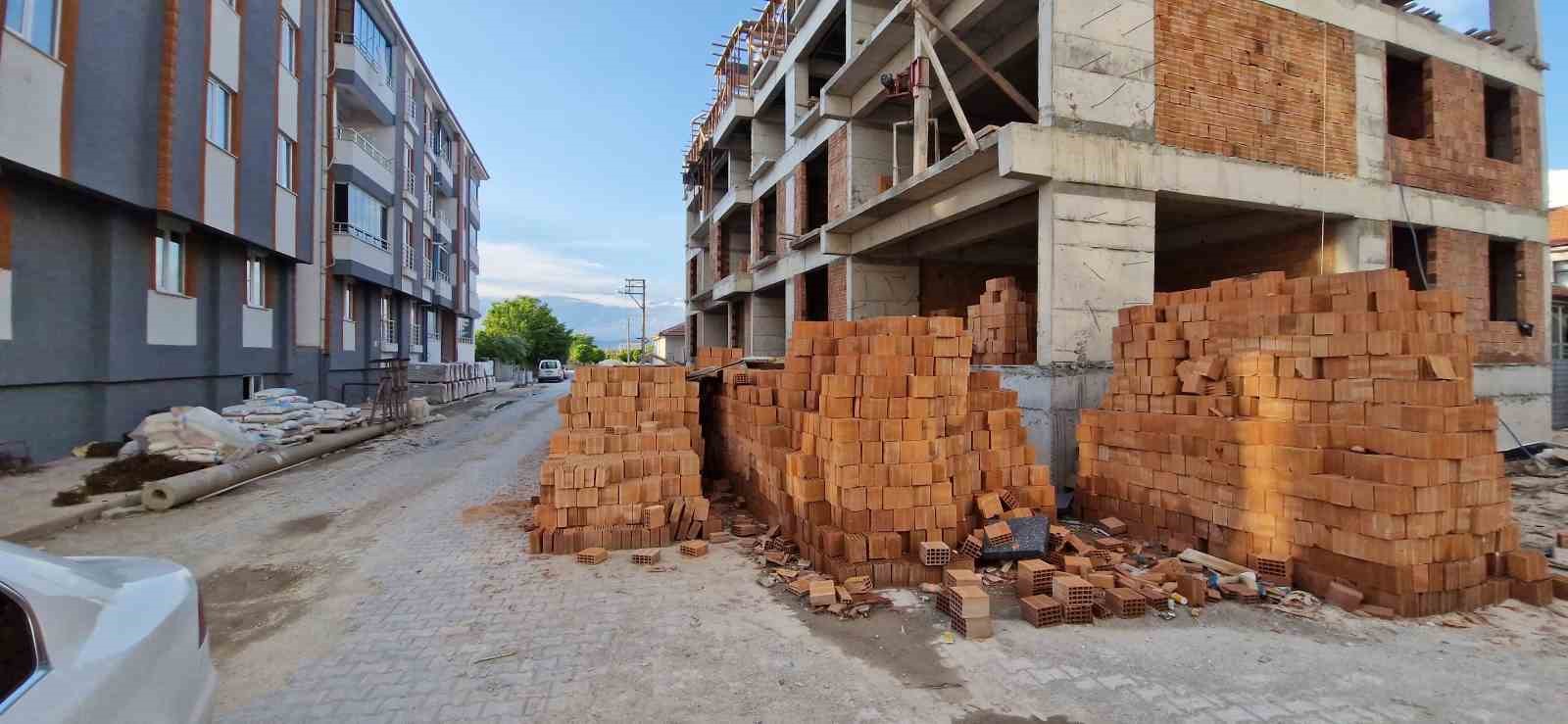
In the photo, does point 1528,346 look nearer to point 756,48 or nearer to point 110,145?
point 756,48

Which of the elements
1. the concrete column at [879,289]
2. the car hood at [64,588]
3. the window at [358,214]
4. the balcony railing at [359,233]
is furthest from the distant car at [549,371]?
the car hood at [64,588]

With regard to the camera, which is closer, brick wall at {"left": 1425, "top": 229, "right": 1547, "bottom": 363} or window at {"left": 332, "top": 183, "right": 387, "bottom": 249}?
brick wall at {"left": 1425, "top": 229, "right": 1547, "bottom": 363}

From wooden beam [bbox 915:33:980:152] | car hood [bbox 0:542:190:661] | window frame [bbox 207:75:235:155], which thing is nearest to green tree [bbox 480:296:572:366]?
window frame [bbox 207:75:235:155]

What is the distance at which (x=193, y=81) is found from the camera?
40.0 feet

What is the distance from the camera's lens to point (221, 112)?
13.4 metres

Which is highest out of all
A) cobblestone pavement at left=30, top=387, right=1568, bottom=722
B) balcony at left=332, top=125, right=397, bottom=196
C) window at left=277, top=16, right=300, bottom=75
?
window at left=277, top=16, right=300, bottom=75

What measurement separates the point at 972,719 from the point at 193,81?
16.8 meters

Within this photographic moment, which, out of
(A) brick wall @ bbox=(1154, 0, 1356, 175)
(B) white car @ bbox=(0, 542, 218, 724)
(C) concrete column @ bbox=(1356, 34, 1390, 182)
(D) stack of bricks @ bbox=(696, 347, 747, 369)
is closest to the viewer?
(B) white car @ bbox=(0, 542, 218, 724)

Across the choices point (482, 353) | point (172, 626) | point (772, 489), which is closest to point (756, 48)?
point (772, 489)

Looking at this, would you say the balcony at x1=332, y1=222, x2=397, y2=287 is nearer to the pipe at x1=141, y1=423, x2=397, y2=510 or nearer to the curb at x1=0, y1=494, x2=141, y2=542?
the pipe at x1=141, y1=423, x2=397, y2=510

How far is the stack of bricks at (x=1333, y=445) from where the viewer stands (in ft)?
15.7

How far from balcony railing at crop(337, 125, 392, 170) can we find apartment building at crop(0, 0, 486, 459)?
120 mm

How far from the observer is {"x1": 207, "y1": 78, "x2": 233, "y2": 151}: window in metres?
12.9

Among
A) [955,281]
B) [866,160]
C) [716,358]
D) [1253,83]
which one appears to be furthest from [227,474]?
[1253,83]
